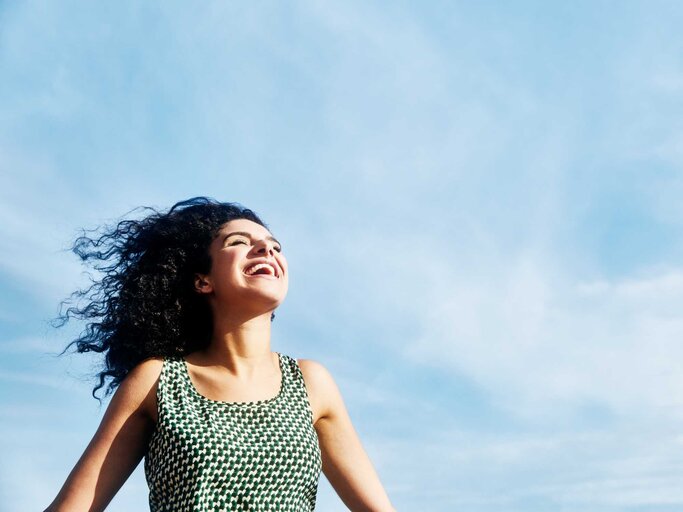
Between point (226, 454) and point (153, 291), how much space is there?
1340 mm

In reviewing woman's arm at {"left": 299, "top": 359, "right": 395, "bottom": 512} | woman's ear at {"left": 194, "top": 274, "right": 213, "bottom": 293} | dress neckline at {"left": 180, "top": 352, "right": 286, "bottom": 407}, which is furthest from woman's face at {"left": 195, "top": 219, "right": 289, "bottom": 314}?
woman's arm at {"left": 299, "top": 359, "right": 395, "bottom": 512}

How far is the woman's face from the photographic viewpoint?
504 cm

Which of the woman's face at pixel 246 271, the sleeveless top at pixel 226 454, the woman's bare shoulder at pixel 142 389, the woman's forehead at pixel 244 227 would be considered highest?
the woman's forehead at pixel 244 227

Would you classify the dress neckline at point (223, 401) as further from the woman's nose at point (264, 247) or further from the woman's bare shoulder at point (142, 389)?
the woman's nose at point (264, 247)

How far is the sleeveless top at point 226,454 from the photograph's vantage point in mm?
4465

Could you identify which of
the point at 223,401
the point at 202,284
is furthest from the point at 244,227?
the point at 223,401

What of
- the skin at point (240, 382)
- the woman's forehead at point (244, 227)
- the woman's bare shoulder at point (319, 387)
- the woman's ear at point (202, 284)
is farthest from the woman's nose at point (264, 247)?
the woman's bare shoulder at point (319, 387)

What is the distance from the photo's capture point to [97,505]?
4.52m

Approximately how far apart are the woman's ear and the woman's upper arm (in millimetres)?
616

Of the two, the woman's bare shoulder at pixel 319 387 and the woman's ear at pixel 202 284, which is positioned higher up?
the woman's ear at pixel 202 284

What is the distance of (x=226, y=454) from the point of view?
14.8 feet

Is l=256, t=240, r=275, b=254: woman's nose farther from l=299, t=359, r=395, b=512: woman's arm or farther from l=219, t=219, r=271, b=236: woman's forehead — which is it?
l=299, t=359, r=395, b=512: woman's arm

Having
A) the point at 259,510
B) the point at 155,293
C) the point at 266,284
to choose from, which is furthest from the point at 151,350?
the point at 259,510

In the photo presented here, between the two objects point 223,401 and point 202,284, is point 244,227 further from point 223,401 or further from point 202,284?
point 223,401
